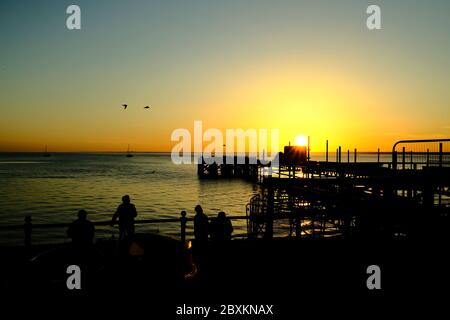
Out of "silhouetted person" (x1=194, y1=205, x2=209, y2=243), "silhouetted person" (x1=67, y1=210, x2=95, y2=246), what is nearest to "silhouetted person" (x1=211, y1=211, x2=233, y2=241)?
"silhouetted person" (x1=194, y1=205, x2=209, y2=243)

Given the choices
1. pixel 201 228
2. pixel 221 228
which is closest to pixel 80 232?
pixel 201 228

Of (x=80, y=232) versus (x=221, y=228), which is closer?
(x=80, y=232)

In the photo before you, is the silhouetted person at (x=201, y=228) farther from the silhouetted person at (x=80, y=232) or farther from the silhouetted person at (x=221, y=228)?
→ the silhouetted person at (x=80, y=232)

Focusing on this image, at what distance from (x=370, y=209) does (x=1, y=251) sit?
36.7 feet

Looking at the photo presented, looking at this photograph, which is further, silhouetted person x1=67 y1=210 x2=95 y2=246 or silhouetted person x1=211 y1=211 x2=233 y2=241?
silhouetted person x1=211 y1=211 x2=233 y2=241

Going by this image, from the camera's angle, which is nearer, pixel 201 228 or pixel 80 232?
pixel 80 232

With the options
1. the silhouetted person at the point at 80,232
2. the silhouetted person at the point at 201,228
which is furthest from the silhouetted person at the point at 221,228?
the silhouetted person at the point at 80,232

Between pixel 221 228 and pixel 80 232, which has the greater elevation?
pixel 80 232

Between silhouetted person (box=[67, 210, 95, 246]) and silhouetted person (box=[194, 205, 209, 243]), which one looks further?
silhouetted person (box=[194, 205, 209, 243])

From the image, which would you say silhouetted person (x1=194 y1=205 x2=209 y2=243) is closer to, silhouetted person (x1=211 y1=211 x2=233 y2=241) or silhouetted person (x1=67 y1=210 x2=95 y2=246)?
silhouetted person (x1=211 y1=211 x2=233 y2=241)

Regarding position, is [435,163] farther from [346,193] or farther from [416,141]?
[346,193]

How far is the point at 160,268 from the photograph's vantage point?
7969 millimetres

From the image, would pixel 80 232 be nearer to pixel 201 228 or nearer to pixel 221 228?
pixel 201 228

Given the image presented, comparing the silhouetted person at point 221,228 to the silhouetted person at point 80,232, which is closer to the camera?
the silhouetted person at point 80,232
